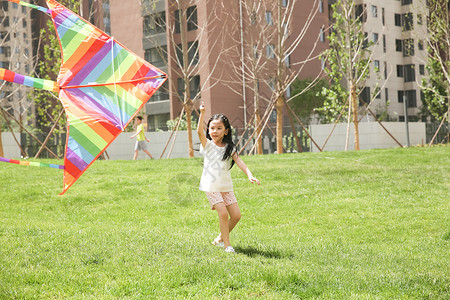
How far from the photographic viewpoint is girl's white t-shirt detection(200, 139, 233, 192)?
7.61 metres

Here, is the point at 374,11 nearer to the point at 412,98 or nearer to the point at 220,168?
the point at 412,98

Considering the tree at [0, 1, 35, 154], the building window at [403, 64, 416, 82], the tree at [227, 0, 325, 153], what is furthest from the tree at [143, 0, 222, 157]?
the building window at [403, 64, 416, 82]

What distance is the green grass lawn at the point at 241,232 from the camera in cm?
603

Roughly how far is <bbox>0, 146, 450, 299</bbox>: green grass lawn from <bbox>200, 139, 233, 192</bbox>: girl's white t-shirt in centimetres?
82

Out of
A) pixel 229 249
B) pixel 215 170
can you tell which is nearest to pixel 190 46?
pixel 215 170

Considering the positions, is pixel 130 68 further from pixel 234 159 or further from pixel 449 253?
pixel 449 253

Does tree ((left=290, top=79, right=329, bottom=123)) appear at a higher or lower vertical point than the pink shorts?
higher

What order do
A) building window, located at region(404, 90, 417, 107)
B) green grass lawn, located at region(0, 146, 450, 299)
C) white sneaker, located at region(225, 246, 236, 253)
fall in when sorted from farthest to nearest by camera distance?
1. building window, located at region(404, 90, 417, 107)
2. white sneaker, located at region(225, 246, 236, 253)
3. green grass lawn, located at region(0, 146, 450, 299)

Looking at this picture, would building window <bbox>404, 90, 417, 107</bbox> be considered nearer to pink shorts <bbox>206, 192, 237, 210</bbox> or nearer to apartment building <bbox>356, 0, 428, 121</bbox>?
apartment building <bbox>356, 0, 428, 121</bbox>

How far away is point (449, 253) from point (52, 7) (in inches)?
262

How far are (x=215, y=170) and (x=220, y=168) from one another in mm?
77

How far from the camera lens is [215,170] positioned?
766 cm

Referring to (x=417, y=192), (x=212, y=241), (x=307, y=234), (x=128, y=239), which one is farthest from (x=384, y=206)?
(x=128, y=239)

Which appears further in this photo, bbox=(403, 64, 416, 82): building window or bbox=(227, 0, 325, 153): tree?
bbox=(403, 64, 416, 82): building window
